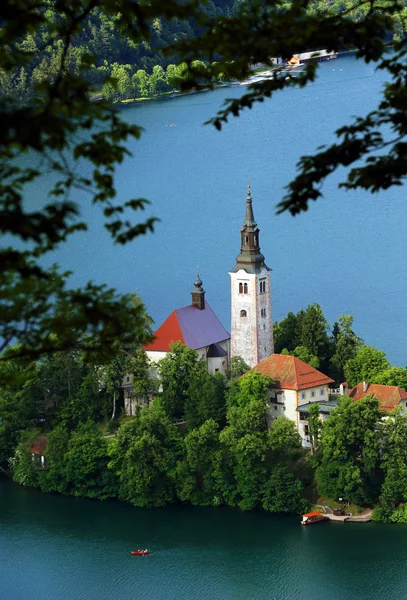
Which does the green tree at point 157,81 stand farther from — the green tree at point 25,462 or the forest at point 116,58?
the green tree at point 25,462

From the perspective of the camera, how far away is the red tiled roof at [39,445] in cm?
4947

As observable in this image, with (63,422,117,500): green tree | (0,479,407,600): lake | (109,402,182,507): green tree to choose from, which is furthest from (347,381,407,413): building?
Answer: (63,422,117,500): green tree

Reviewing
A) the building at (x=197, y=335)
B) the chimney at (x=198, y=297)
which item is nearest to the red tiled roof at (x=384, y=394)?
the building at (x=197, y=335)

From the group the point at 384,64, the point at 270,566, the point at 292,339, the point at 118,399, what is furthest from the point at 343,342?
the point at 384,64

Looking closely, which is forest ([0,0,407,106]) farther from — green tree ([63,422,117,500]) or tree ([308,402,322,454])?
tree ([308,402,322,454])

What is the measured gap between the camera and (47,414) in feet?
168

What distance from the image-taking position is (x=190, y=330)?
52.3 m

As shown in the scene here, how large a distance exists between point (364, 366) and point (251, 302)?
13.8 feet

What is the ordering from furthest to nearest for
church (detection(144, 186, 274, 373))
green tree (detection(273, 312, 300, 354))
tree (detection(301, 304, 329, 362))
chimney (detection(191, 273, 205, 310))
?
chimney (detection(191, 273, 205, 310)) → green tree (detection(273, 312, 300, 354)) → tree (detection(301, 304, 329, 362)) → church (detection(144, 186, 274, 373))

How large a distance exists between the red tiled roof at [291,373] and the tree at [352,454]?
3.18 metres

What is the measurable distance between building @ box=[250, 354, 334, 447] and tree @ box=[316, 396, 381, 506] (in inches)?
111

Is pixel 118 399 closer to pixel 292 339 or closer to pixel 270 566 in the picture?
pixel 292 339

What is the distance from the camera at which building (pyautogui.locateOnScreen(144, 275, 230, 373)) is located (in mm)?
51625

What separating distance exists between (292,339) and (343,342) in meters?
1.99
